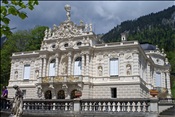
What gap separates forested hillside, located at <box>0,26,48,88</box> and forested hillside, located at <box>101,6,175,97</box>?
38.0m

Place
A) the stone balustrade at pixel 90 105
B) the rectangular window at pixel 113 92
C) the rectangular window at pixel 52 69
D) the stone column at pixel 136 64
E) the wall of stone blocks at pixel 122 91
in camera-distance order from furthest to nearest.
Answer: the rectangular window at pixel 52 69 < the rectangular window at pixel 113 92 < the stone column at pixel 136 64 < the wall of stone blocks at pixel 122 91 < the stone balustrade at pixel 90 105

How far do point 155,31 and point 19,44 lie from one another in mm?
79347

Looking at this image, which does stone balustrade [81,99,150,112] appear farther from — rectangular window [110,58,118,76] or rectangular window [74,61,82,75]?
rectangular window [74,61,82,75]

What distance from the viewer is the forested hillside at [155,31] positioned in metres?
97.4

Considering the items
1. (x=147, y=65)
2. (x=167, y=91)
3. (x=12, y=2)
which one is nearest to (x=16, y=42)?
(x=147, y=65)

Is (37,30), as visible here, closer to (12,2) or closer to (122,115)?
(122,115)

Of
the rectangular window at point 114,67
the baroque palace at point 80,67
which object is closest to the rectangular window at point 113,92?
the baroque palace at point 80,67

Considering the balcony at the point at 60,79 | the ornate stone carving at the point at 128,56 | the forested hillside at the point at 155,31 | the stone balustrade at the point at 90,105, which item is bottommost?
the stone balustrade at the point at 90,105

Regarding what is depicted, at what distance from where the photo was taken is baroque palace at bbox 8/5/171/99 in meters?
34.7

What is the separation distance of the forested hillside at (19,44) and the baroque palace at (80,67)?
365 inches

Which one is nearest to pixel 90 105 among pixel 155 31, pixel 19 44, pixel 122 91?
pixel 122 91

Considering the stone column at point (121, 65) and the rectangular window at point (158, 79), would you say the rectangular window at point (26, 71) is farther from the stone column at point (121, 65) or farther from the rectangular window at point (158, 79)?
the rectangular window at point (158, 79)

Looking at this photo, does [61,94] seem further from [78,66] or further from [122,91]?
[122,91]

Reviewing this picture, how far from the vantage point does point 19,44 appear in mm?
55938
